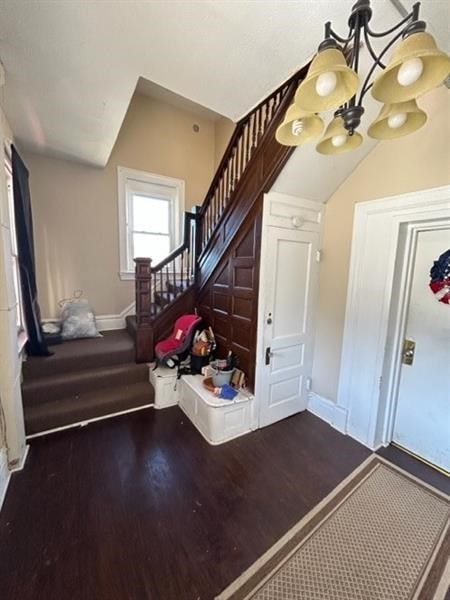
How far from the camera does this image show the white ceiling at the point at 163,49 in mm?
1294

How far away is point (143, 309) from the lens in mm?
2992

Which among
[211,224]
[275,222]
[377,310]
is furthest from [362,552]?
[211,224]

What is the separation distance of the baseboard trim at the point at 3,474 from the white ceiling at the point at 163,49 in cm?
266

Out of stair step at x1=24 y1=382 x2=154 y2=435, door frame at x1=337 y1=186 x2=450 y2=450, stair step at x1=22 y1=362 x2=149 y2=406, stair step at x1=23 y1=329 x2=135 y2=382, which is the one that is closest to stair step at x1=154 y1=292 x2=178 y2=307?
stair step at x1=23 y1=329 x2=135 y2=382

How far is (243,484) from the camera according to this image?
1898 mm

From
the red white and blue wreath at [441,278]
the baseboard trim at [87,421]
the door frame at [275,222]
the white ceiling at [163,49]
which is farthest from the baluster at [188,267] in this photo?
the red white and blue wreath at [441,278]

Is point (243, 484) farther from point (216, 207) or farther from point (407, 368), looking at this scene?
point (216, 207)

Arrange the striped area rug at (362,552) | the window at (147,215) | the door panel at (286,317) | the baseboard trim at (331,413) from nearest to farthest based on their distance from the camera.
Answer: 1. the striped area rug at (362,552)
2. the door panel at (286,317)
3. the baseboard trim at (331,413)
4. the window at (147,215)

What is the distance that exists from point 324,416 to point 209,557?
1.76 metres

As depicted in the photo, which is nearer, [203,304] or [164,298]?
[203,304]

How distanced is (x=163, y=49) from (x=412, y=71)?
148cm

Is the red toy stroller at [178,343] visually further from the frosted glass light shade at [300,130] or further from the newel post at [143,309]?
the frosted glass light shade at [300,130]

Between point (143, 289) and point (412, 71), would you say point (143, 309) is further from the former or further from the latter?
point (412, 71)

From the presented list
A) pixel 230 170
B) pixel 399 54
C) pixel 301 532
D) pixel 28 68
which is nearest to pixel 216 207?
pixel 230 170
